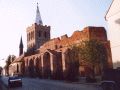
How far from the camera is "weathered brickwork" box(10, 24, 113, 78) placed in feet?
183

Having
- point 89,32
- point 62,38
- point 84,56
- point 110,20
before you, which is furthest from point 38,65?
point 110,20

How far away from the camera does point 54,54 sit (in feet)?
208

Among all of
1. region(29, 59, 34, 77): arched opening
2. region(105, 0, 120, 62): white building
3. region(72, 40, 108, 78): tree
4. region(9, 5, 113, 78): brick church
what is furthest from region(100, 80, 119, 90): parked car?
region(29, 59, 34, 77): arched opening

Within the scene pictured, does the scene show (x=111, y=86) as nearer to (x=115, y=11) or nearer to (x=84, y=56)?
(x=115, y=11)

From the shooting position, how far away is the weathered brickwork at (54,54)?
55.9 m

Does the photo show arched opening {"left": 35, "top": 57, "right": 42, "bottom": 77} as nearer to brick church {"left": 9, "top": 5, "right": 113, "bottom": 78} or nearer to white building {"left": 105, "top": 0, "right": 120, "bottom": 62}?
brick church {"left": 9, "top": 5, "right": 113, "bottom": 78}

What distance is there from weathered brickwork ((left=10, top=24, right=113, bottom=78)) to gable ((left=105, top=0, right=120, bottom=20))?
61.0 ft

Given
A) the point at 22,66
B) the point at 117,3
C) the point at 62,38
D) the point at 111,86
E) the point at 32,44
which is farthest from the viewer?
the point at 32,44

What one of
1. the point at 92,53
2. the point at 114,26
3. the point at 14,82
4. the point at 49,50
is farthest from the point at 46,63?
the point at 114,26

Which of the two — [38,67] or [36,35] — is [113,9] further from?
[36,35]

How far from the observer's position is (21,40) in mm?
113125

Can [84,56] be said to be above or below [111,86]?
above

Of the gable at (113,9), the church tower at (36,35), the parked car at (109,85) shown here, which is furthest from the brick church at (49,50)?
the parked car at (109,85)

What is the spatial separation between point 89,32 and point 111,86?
3854 centimetres
